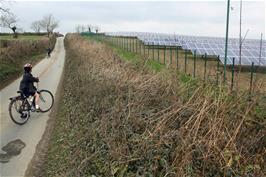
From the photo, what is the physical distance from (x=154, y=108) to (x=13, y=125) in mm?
5309

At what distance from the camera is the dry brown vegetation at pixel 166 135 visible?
485 cm

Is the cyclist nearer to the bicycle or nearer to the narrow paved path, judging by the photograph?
the bicycle

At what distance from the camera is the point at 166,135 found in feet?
17.4

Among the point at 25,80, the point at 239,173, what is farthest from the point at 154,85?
the point at 25,80

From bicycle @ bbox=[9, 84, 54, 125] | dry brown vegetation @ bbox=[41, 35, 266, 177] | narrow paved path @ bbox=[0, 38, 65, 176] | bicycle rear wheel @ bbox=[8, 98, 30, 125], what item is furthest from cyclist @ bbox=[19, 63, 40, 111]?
dry brown vegetation @ bbox=[41, 35, 266, 177]

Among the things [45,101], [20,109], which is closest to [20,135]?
[20,109]

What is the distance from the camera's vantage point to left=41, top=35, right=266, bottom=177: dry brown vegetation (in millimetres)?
4848

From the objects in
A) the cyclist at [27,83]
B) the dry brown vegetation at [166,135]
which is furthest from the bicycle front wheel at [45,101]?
the dry brown vegetation at [166,135]

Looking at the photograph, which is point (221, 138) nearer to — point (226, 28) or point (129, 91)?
point (129, 91)

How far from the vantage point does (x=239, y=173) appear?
15.0 ft

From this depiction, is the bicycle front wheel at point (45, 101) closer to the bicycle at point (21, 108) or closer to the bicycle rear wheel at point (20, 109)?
the bicycle at point (21, 108)

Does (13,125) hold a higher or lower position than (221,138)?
lower

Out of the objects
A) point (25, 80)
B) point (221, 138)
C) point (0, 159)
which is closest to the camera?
point (221, 138)

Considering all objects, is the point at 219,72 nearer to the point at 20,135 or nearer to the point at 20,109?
the point at 20,135
